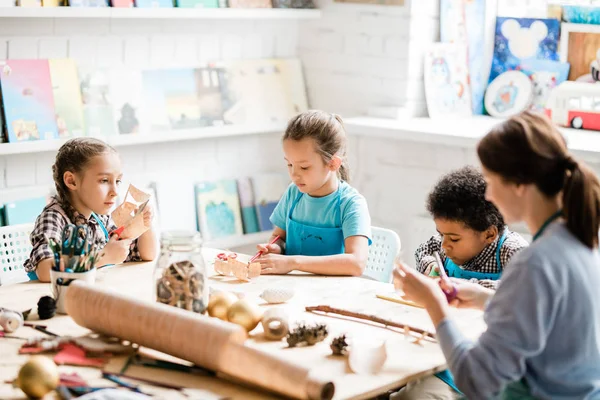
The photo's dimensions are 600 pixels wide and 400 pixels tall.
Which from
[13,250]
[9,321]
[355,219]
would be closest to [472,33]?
[355,219]

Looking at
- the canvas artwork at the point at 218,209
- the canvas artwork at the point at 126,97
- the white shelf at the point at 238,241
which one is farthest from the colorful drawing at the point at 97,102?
the white shelf at the point at 238,241

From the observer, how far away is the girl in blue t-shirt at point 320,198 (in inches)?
105

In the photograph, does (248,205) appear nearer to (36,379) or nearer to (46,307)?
(46,307)

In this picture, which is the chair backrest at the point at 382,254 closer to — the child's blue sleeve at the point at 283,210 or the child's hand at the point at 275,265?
the child's blue sleeve at the point at 283,210

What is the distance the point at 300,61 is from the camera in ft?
14.7

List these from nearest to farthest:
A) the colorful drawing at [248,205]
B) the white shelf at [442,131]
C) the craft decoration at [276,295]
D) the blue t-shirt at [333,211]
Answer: the craft decoration at [276,295] < the blue t-shirt at [333,211] < the white shelf at [442,131] < the colorful drawing at [248,205]

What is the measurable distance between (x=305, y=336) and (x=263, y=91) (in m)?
2.59

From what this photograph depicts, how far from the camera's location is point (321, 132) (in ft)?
8.86

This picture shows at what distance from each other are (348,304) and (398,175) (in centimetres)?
190

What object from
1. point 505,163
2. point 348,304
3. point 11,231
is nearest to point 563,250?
point 505,163

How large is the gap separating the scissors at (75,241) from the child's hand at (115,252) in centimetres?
33

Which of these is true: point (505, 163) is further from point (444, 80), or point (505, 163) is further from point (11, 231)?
point (444, 80)

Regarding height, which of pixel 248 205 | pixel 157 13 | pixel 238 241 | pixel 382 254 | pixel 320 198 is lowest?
Result: pixel 238 241

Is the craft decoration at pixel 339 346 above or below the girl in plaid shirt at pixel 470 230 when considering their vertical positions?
below
